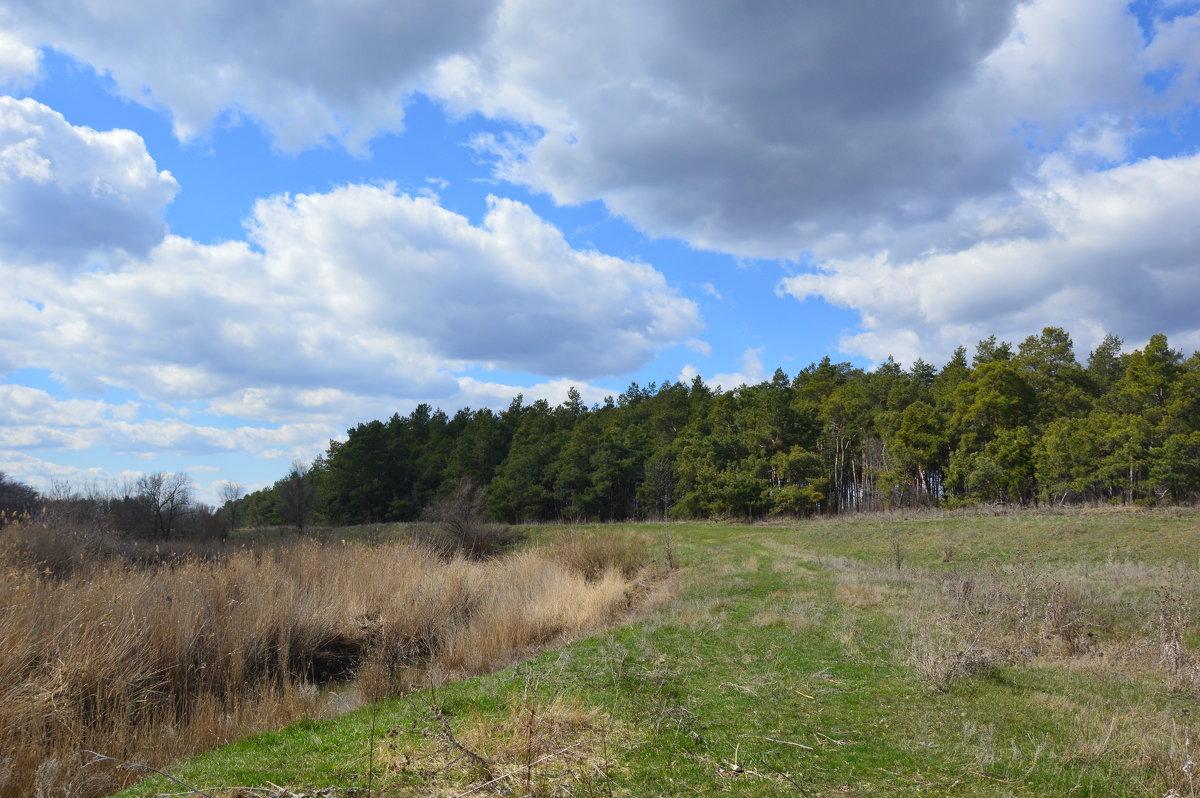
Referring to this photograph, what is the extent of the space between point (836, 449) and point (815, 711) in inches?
1946

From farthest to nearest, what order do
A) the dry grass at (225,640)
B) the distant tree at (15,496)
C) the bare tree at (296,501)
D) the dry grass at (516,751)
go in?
the bare tree at (296,501), the distant tree at (15,496), the dry grass at (225,640), the dry grass at (516,751)

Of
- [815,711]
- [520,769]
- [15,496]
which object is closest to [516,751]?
[520,769]

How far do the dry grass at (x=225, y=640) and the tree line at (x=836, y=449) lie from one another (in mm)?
32127

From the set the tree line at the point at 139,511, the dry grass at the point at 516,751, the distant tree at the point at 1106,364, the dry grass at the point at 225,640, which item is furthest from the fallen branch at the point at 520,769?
the distant tree at the point at 1106,364

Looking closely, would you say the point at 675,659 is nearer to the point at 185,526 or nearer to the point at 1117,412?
the point at 1117,412

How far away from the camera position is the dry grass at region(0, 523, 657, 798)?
682 cm

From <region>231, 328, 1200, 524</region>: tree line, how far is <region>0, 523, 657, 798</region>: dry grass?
3213cm

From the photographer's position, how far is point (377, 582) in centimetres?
1387

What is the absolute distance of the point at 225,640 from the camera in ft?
32.7

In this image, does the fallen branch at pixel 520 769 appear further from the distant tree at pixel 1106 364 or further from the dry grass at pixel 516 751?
the distant tree at pixel 1106 364

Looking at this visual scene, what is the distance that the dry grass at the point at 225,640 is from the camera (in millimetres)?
6816

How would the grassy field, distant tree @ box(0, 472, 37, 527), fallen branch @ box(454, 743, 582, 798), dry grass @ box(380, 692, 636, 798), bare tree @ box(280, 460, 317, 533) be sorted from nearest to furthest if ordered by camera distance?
fallen branch @ box(454, 743, 582, 798) < dry grass @ box(380, 692, 636, 798) < the grassy field < distant tree @ box(0, 472, 37, 527) < bare tree @ box(280, 460, 317, 533)

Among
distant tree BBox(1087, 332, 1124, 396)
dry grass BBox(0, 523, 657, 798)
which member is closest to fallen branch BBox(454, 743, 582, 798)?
dry grass BBox(0, 523, 657, 798)

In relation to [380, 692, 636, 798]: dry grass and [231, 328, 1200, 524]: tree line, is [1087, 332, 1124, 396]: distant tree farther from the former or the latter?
[380, 692, 636, 798]: dry grass
